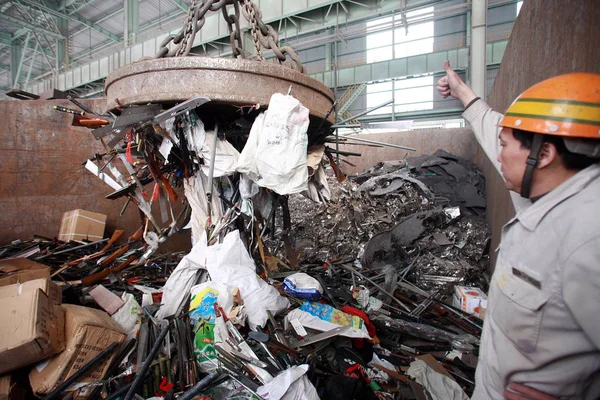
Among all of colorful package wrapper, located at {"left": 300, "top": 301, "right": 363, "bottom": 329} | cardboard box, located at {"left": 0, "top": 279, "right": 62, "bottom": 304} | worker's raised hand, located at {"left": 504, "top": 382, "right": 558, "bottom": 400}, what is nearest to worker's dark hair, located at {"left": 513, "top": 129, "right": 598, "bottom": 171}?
worker's raised hand, located at {"left": 504, "top": 382, "right": 558, "bottom": 400}

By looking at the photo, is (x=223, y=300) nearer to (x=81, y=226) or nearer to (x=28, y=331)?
(x=28, y=331)

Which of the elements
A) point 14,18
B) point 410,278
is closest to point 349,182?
point 410,278

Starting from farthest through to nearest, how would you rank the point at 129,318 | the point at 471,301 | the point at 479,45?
1. the point at 479,45
2. the point at 471,301
3. the point at 129,318

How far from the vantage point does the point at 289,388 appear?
1.76 m

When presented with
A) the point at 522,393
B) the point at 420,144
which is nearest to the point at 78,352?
the point at 522,393

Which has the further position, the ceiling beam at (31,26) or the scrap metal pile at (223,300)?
the ceiling beam at (31,26)

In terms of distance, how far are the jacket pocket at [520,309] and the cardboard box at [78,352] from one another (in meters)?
2.25

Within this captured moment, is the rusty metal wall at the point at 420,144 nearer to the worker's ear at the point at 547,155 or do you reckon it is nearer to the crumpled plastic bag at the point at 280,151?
the crumpled plastic bag at the point at 280,151

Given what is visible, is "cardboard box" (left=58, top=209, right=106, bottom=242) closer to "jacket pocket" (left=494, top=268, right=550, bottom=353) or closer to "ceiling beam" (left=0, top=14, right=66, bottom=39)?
"jacket pocket" (left=494, top=268, right=550, bottom=353)

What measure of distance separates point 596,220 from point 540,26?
8.27ft

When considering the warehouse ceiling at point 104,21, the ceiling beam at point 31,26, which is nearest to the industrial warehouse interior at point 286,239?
the warehouse ceiling at point 104,21

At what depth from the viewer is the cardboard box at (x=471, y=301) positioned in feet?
11.0

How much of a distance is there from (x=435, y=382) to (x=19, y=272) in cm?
379

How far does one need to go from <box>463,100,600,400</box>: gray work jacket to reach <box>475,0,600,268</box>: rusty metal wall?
1108 mm
